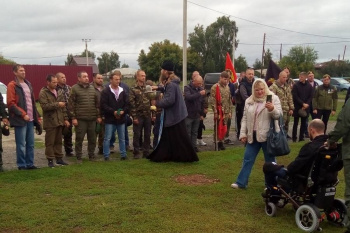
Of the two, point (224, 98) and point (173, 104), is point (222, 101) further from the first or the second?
point (173, 104)

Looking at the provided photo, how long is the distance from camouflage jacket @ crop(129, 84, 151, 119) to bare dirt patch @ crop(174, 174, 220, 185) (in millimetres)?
2045

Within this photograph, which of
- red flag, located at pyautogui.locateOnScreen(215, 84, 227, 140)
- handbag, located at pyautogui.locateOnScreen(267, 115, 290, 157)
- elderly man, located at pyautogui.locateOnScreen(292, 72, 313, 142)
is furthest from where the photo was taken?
elderly man, located at pyautogui.locateOnScreen(292, 72, 313, 142)

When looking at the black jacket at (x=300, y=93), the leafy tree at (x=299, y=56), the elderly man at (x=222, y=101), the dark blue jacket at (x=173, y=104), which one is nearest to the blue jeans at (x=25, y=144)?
the dark blue jacket at (x=173, y=104)

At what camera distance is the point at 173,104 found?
8516 millimetres

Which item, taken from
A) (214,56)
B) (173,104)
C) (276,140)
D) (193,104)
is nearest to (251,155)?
(276,140)

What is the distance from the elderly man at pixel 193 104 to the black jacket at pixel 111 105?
1.61 metres

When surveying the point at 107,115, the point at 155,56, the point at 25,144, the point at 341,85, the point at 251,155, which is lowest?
the point at 341,85

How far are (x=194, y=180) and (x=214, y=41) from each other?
6509cm

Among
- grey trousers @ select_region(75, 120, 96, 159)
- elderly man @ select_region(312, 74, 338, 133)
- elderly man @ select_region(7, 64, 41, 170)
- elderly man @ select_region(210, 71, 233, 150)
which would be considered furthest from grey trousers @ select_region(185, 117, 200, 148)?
elderly man @ select_region(312, 74, 338, 133)

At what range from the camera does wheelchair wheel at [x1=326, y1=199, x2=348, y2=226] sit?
16.8 ft

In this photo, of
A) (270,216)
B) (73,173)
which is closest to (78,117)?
(73,173)

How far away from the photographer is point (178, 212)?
5.66m

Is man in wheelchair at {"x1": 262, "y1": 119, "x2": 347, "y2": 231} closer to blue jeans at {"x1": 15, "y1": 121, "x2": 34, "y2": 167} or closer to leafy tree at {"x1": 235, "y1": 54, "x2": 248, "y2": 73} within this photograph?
blue jeans at {"x1": 15, "y1": 121, "x2": 34, "y2": 167}

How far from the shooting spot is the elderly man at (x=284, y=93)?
1070cm
